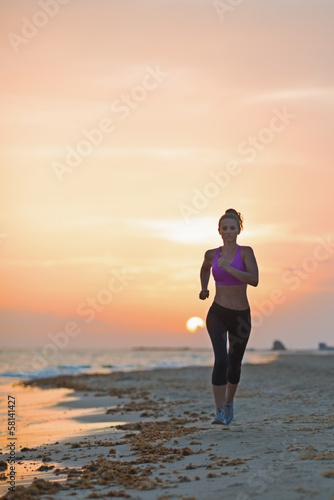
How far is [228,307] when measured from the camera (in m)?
7.79

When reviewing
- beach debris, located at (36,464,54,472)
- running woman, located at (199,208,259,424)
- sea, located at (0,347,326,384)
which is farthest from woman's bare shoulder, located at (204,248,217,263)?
sea, located at (0,347,326,384)

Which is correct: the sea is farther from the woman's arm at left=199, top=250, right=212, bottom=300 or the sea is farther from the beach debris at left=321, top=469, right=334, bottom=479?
the beach debris at left=321, top=469, right=334, bottom=479

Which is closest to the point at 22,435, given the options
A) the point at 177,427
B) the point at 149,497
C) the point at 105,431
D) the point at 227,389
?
the point at 105,431

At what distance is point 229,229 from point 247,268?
544 millimetres

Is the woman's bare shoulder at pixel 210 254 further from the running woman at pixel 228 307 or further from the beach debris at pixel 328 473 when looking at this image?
the beach debris at pixel 328 473

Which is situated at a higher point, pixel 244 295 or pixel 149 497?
pixel 244 295

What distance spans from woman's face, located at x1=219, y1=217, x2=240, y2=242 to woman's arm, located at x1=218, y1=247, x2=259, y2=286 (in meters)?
0.23

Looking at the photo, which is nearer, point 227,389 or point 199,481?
point 199,481

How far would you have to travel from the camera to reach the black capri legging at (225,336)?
7.76 m

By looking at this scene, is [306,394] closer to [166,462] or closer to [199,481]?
[166,462]

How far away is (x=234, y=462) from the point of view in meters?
5.72

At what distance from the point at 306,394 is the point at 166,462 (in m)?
7.99

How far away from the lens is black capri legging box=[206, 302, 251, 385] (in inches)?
305

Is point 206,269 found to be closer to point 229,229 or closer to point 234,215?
point 229,229
